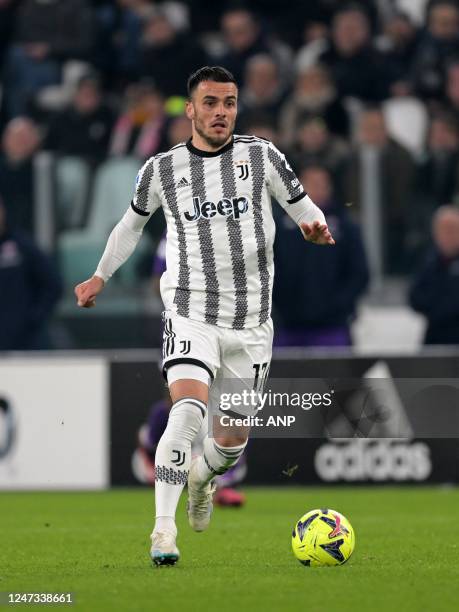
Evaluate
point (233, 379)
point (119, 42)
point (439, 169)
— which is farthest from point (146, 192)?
point (119, 42)

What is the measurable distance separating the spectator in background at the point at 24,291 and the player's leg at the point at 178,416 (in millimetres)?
6689

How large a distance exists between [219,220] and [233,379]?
2.53 feet

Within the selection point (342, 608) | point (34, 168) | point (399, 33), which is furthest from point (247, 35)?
point (342, 608)

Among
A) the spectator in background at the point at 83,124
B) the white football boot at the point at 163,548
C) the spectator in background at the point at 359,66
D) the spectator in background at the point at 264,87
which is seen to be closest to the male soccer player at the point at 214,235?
the white football boot at the point at 163,548

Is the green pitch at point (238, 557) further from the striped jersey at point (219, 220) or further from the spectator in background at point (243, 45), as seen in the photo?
the spectator in background at point (243, 45)

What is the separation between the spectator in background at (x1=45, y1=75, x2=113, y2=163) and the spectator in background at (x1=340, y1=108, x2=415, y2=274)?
8.42 feet

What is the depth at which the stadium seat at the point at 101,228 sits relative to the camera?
14.0 metres

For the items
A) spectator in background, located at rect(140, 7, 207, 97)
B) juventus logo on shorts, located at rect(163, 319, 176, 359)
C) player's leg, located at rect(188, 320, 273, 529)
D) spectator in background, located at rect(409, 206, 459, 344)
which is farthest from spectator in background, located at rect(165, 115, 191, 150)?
juventus logo on shorts, located at rect(163, 319, 176, 359)

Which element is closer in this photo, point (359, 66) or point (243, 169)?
point (243, 169)

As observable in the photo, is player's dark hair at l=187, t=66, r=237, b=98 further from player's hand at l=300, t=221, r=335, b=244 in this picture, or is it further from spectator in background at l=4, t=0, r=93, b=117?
spectator in background at l=4, t=0, r=93, b=117

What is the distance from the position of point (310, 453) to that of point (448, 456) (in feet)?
3.67

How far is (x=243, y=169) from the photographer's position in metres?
7.33

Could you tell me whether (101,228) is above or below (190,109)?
below

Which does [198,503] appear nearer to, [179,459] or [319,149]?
[179,459]
